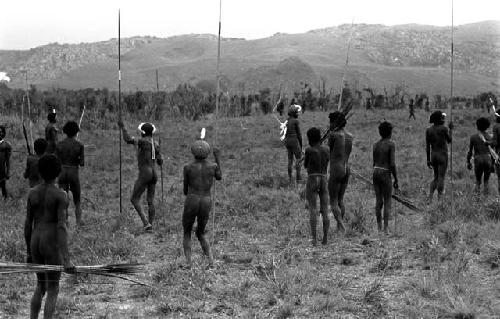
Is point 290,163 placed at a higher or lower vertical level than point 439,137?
lower

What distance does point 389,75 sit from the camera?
297ft

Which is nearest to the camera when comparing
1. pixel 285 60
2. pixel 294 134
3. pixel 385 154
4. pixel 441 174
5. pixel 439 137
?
pixel 385 154

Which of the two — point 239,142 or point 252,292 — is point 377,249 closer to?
point 252,292

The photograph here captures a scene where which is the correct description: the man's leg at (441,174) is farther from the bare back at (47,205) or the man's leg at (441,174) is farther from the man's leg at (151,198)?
the bare back at (47,205)

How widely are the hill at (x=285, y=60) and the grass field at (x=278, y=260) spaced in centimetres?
6488

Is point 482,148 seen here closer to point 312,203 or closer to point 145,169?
point 312,203

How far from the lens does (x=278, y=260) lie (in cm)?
953

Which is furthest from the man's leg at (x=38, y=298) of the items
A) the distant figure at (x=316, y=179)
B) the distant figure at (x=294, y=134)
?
the distant figure at (x=294, y=134)

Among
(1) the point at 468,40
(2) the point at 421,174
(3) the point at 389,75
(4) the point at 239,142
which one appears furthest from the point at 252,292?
(1) the point at 468,40

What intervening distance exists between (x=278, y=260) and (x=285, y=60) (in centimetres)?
8337

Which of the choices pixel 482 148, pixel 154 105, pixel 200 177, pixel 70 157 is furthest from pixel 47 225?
pixel 154 105

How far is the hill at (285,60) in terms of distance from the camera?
88750mm

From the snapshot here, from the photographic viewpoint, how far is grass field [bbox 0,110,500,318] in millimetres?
7680

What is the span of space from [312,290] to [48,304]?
3191 mm
